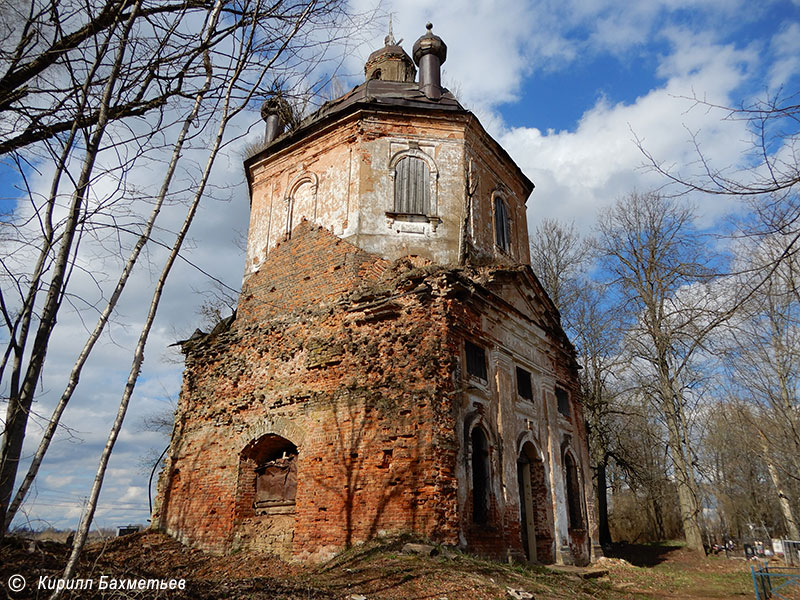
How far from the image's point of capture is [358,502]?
10539mm

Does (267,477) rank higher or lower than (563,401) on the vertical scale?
lower

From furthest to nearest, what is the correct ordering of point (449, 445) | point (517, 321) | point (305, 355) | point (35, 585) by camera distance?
point (517, 321)
point (305, 355)
point (449, 445)
point (35, 585)

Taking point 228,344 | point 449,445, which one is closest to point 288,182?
point 228,344

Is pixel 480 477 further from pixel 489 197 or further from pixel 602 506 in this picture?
pixel 602 506

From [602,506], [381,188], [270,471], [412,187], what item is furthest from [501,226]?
[602,506]

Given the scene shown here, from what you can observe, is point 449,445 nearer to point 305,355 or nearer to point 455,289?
point 455,289

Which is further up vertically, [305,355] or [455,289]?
[455,289]

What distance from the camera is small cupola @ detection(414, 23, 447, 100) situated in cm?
1608

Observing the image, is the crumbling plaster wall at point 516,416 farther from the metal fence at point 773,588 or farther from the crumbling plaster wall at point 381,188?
the metal fence at point 773,588

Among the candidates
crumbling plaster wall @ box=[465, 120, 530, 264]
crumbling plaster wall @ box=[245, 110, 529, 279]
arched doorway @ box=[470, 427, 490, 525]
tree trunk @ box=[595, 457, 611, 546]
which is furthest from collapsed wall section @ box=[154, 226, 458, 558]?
tree trunk @ box=[595, 457, 611, 546]

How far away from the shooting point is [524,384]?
14430mm

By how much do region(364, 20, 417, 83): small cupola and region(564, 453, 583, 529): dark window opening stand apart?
13.4 metres

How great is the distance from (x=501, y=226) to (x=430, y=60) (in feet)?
17.0

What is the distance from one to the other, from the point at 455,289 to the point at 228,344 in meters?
6.23
